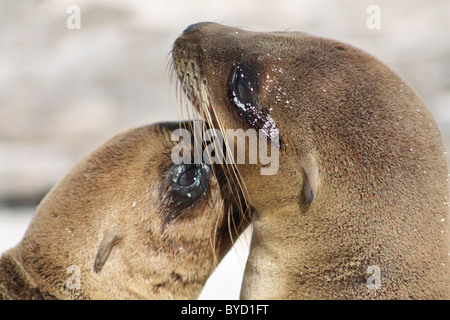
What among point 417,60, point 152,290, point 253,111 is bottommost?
point 152,290

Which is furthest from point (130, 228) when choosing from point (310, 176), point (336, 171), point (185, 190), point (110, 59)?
point (110, 59)

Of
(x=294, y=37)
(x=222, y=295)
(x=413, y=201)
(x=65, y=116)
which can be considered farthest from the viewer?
(x=65, y=116)

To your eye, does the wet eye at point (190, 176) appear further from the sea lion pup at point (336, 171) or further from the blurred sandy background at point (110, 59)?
the blurred sandy background at point (110, 59)

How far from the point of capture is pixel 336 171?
348 cm

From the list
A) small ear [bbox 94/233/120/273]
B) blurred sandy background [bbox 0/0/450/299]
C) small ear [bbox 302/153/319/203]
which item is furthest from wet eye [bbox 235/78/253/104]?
blurred sandy background [bbox 0/0/450/299]

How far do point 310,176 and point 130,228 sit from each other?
1.39m

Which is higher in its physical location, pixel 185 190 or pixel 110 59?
pixel 110 59

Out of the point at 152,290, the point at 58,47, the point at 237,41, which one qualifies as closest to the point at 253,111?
the point at 237,41

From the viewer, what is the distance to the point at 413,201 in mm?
3379

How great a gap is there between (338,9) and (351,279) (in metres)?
8.88

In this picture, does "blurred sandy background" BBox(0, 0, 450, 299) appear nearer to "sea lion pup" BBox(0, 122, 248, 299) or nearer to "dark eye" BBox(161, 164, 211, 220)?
"sea lion pup" BBox(0, 122, 248, 299)

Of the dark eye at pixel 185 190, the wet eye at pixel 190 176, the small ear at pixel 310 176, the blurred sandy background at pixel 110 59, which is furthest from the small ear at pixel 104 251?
the blurred sandy background at pixel 110 59

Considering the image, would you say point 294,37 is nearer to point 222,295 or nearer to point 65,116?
point 222,295

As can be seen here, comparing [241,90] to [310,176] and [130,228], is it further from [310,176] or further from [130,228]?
[130,228]
